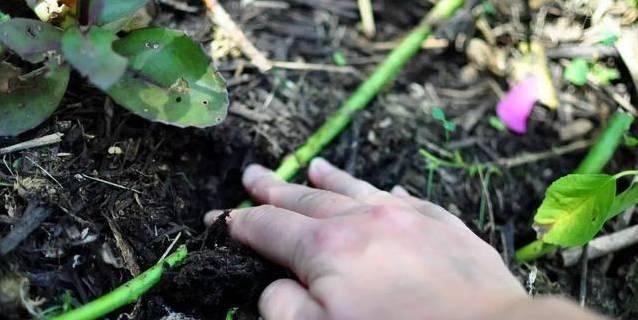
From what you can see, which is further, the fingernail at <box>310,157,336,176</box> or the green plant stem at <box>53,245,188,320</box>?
the fingernail at <box>310,157,336,176</box>

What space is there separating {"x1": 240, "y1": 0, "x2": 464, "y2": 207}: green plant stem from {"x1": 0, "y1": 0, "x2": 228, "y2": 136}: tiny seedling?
1.11 feet

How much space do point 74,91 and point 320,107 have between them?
29.6 inches

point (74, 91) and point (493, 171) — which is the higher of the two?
point (74, 91)

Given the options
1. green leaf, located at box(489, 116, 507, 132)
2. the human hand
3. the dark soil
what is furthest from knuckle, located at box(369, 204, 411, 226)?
green leaf, located at box(489, 116, 507, 132)

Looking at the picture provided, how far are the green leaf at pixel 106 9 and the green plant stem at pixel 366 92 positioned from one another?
0.58 metres

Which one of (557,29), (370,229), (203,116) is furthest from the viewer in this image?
(557,29)

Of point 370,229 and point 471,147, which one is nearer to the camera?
point 370,229

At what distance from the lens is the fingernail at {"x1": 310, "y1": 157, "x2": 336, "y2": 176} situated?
1.91 metres

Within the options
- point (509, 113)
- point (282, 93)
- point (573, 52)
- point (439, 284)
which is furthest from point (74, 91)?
point (573, 52)

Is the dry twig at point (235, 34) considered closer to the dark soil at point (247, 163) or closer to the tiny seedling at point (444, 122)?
the dark soil at point (247, 163)

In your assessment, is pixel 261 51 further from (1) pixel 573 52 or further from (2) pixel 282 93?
(1) pixel 573 52

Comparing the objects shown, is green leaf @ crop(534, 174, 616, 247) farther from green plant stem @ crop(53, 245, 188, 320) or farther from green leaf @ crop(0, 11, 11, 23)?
green leaf @ crop(0, 11, 11, 23)

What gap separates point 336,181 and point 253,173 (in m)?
0.23

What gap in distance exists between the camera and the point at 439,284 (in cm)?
127
